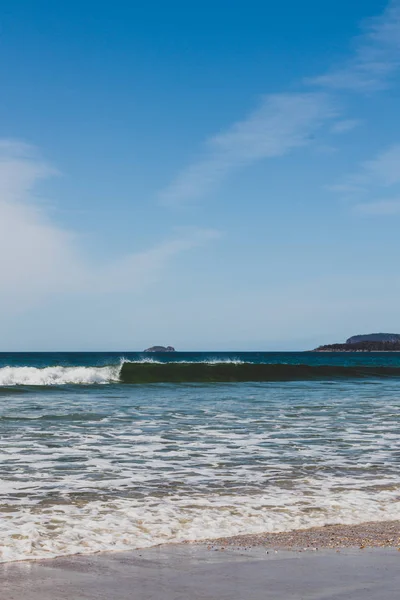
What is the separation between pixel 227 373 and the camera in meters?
45.6

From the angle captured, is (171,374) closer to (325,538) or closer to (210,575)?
(325,538)

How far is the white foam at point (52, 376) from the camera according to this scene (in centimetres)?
3891

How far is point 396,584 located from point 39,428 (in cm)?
1205

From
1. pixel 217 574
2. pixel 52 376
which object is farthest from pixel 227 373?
pixel 217 574

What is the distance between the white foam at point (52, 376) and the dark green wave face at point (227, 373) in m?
1.51

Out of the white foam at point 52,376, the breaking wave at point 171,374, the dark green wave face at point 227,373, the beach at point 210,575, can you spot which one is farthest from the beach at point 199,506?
the dark green wave face at point 227,373

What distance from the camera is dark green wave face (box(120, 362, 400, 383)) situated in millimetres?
42603

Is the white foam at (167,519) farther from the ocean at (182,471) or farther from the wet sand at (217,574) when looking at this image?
the wet sand at (217,574)

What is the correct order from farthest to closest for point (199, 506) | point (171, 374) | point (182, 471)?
point (171, 374), point (182, 471), point (199, 506)

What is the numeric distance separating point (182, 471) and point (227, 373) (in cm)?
3507

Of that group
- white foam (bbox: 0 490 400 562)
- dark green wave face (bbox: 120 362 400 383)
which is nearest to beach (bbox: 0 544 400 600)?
white foam (bbox: 0 490 400 562)

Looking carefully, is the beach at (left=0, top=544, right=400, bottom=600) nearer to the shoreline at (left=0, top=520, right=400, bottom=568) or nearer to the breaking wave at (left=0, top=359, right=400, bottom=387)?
the shoreline at (left=0, top=520, right=400, bottom=568)

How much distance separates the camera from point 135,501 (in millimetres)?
8531

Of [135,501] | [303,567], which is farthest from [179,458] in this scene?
[303,567]
